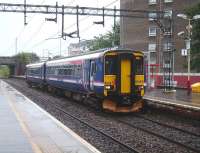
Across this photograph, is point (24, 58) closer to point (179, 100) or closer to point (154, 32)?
point (154, 32)

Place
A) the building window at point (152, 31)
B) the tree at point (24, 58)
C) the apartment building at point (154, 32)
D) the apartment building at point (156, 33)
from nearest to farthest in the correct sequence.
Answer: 1. the apartment building at point (156, 33)
2. the apartment building at point (154, 32)
3. the building window at point (152, 31)
4. the tree at point (24, 58)

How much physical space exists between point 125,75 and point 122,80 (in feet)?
0.89

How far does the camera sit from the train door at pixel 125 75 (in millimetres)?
23953

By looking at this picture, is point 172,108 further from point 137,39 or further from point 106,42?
point 106,42

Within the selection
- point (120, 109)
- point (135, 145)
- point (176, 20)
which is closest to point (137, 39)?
point (176, 20)

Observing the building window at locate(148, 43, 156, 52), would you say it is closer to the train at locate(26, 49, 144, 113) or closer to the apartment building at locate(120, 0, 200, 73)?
the apartment building at locate(120, 0, 200, 73)

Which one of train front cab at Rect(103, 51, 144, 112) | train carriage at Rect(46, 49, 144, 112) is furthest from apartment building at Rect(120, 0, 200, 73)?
train front cab at Rect(103, 51, 144, 112)

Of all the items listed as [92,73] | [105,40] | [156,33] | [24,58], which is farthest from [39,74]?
[24,58]

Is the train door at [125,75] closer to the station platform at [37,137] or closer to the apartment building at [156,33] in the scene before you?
the station platform at [37,137]

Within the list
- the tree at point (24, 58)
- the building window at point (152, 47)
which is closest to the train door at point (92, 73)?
the building window at point (152, 47)

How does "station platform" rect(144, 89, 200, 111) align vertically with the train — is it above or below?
below

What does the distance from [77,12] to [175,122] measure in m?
24.2

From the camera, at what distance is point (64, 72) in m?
35.3

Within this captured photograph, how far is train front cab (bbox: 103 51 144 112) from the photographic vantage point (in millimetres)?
23719
